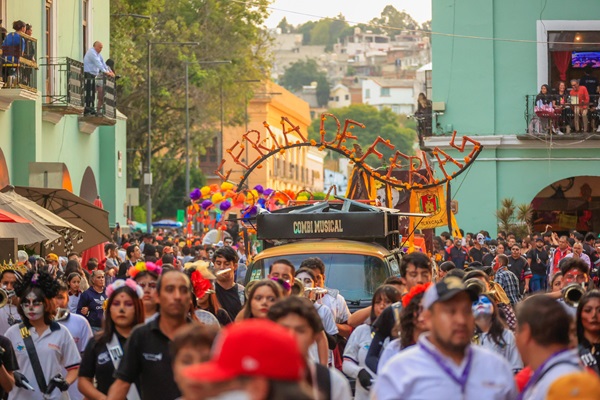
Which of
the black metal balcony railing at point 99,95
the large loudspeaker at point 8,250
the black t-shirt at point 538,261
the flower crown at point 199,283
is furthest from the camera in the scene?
the black metal balcony railing at point 99,95

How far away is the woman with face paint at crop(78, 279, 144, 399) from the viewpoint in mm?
9266

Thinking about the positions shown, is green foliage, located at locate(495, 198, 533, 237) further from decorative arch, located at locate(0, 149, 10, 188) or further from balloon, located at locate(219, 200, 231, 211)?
decorative arch, located at locate(0, 149, 10, 188)

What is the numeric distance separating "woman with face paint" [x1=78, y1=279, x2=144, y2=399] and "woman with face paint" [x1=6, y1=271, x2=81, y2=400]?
3.56ft

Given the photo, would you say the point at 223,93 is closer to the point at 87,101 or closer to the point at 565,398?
the point at 87,101

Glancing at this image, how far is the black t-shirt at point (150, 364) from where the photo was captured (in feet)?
27.3

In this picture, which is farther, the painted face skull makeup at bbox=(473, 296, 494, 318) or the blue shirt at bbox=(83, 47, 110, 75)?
the blue shirt at bbox=(83, 47, 110, 75)

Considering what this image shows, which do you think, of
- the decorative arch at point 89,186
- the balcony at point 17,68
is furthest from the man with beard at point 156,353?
the decorative arch at point 89,186

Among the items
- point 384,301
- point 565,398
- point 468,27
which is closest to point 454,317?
point 565,398

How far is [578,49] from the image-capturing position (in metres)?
37.2

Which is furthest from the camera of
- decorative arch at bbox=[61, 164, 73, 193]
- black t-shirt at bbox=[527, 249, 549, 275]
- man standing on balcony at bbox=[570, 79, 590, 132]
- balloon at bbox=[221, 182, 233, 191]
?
man standing on balcony at bbox=[570, 79, 590, 132]

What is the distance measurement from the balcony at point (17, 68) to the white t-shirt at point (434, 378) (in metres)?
18.8

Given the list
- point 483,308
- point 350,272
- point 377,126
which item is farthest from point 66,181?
point 377,126

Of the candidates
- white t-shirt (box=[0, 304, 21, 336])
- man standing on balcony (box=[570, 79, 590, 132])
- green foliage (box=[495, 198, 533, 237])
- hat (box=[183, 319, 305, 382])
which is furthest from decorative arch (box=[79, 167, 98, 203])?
hat (box=[183, 319, 305, 382])

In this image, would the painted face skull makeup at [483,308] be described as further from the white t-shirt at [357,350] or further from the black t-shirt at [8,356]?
the black t-shirt at [8,356]
